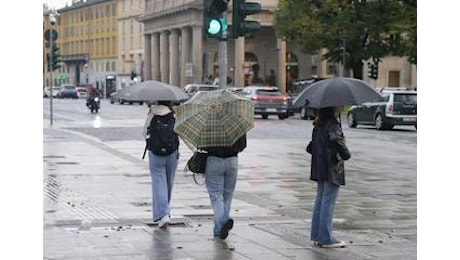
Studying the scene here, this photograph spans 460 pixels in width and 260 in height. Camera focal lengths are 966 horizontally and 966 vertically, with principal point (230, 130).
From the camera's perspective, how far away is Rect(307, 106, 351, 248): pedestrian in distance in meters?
10.2

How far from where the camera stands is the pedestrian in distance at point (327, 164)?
10195 mm

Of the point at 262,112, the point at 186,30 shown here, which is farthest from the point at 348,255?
the point at 186,30

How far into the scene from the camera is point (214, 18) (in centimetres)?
1595

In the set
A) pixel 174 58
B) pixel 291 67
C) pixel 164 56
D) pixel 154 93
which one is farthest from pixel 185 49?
pixel 154 93

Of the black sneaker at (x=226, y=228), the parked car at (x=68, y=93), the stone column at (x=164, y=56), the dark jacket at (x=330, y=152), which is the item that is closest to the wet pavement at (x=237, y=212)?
the black sneaker at (x=226, y=228)

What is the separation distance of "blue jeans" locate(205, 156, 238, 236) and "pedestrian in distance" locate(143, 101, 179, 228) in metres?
1.03

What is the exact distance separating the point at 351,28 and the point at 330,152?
4457 cm

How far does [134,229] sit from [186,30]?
8364cm

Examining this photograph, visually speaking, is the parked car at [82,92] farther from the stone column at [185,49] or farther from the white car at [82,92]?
the stone column at [185,49]

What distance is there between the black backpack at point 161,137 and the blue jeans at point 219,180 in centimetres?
105

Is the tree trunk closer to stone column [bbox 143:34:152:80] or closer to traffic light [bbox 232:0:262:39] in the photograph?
traffic light [bbox 232:0:262:39]

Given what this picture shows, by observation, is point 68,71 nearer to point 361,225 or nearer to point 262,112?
point 262,112

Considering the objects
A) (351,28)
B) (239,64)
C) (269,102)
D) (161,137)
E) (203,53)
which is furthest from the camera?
(203,53)

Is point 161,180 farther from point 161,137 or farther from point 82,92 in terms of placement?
point 82,92
